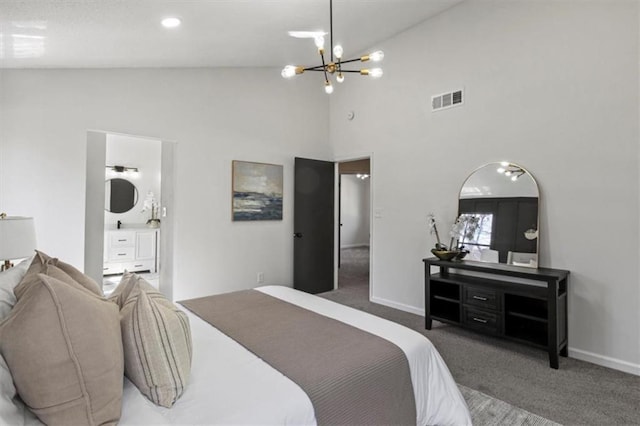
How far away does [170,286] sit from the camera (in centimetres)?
397

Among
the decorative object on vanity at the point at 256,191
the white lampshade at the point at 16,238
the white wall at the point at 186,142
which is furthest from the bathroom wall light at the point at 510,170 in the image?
the white lampshade at the point at 16,238

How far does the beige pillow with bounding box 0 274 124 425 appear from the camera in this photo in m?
0.93

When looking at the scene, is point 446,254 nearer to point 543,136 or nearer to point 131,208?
point 543,136

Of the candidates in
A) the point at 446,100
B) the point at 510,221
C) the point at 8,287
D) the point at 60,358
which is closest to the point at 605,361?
the point at 510,221

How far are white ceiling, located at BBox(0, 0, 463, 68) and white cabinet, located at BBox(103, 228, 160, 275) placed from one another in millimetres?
3423

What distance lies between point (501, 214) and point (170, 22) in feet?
11.6

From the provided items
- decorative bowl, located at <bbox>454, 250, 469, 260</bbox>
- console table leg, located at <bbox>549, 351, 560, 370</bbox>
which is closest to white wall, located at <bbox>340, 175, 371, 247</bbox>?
decorative bowl, located at <bbox>454, 250, 469, 260</bbox>

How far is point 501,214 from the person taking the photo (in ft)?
11.1

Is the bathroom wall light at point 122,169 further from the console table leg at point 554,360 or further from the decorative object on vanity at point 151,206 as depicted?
the console table leg at point 554,360

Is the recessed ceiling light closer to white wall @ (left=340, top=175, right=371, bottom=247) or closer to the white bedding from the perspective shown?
the white bedding

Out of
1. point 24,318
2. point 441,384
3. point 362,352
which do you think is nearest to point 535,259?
point 441,384

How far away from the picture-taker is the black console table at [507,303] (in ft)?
8.90

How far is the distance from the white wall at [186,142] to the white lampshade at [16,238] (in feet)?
4.16

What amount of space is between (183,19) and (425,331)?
372 centimetres
